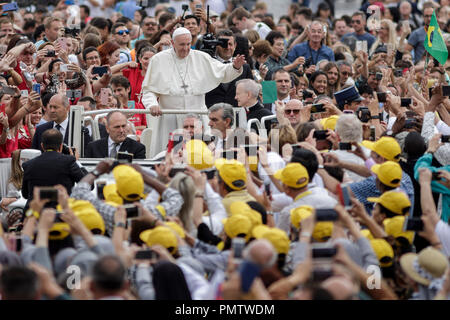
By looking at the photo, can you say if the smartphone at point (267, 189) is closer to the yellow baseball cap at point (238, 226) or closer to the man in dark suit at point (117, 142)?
the yellow baseball cap at point (238, 226)

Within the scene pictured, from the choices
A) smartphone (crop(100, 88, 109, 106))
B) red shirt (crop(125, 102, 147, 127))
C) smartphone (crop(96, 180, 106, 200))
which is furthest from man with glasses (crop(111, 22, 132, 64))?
smartphone (crop(96, 180, 106, 200))

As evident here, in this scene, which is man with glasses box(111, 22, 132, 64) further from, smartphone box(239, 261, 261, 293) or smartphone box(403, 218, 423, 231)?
smartphone box(239, 261, 261, 293)

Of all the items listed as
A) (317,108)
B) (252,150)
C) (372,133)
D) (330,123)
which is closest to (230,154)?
(252,150)

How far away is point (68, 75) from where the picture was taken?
12.0m

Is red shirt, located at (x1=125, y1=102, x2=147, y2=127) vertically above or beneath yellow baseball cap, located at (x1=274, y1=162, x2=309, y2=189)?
above

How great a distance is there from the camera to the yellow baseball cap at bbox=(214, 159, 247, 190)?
809cm

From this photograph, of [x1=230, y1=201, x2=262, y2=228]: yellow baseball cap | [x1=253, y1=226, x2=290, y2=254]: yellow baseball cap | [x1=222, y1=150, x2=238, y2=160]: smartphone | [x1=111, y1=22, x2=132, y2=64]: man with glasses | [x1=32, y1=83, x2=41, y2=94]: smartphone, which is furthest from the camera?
[x1=111, y1=22, x2=132, y2=64]: man with glasses

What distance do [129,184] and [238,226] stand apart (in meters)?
1.06

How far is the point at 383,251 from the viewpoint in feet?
23.1

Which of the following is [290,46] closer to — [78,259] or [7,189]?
[7,189]

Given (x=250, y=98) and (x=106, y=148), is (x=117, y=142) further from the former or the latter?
(x=250, y=98)

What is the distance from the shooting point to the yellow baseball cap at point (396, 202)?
25.3ft

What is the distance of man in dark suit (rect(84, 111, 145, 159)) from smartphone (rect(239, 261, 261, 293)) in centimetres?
465
